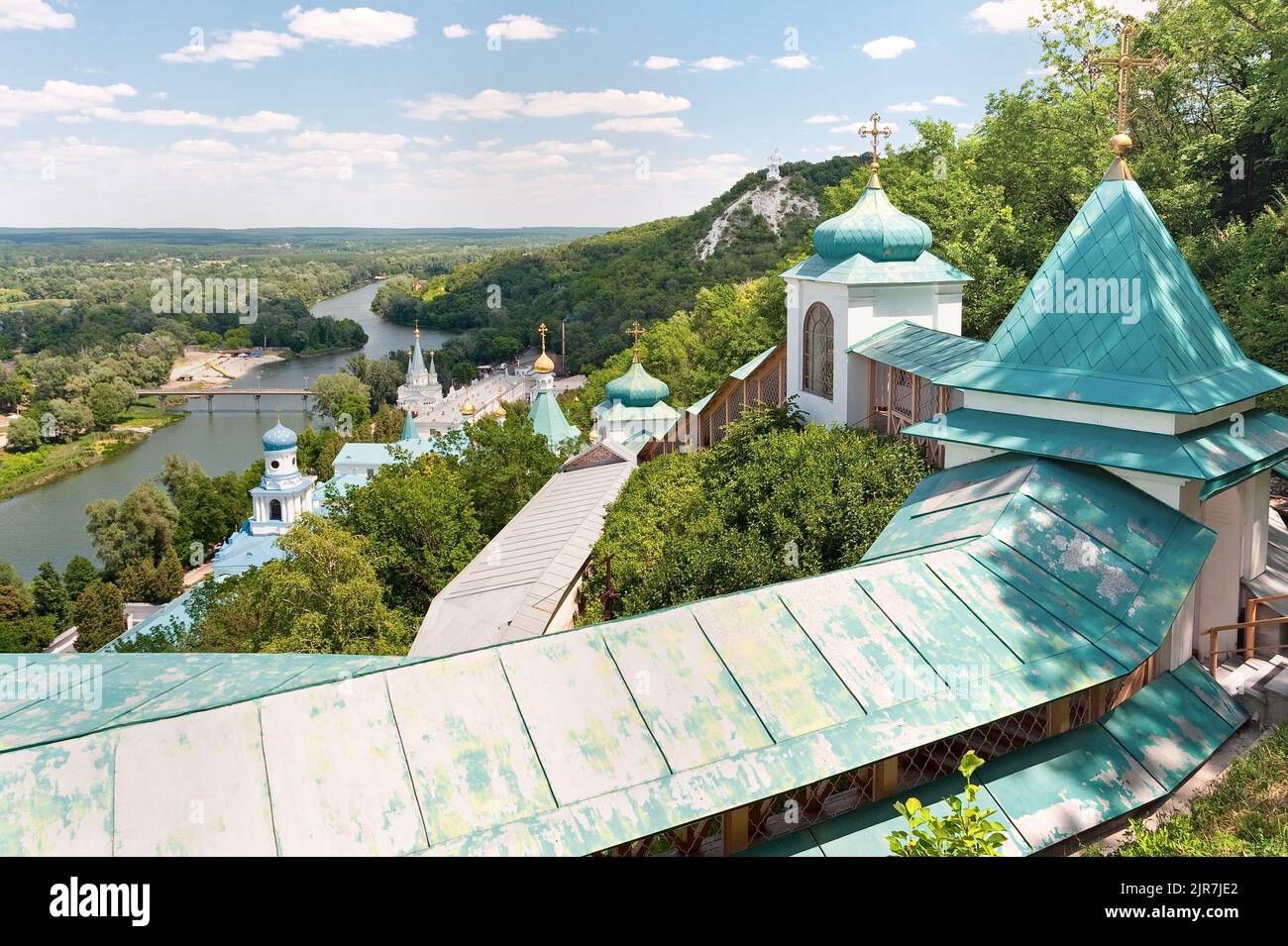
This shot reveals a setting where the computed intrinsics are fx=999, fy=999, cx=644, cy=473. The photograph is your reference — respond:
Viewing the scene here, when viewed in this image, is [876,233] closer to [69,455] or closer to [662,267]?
[662,267]

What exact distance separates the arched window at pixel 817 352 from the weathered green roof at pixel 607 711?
10.1 metres

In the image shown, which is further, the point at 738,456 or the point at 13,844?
the point at 738,456

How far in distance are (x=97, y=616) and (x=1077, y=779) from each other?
153 feet

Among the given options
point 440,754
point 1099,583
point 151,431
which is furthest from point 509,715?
point 151,431

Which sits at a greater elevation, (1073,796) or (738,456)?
(738,456)

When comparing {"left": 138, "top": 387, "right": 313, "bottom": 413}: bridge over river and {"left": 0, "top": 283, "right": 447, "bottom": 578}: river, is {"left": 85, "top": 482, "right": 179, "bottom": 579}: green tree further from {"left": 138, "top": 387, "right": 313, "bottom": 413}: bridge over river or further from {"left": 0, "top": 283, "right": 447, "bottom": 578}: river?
{"left": 138, "top": 387, "right": 313, "bottom": 413}: bridge over river

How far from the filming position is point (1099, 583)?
935 cm

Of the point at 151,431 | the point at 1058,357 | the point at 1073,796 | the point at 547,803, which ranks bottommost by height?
the point at 151,431

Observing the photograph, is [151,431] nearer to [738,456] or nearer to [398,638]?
[398,638]

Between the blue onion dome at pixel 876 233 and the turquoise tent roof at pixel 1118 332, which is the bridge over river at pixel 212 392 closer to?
the blue onion dome at pixel 876 233

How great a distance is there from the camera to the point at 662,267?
10081 cm

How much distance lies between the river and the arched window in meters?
64.8
